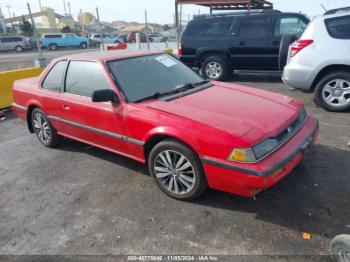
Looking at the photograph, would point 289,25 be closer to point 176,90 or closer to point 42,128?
point 176,90

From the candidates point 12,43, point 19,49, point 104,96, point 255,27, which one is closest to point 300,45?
point 255,27

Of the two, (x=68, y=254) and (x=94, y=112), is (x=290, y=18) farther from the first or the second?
(x=68, y=254)

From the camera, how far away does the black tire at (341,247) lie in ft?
Result: 7.13

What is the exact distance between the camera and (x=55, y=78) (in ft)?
14.7

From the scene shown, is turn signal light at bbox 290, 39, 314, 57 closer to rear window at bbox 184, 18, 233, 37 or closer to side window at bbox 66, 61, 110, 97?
rear window at bbox 184, 18, 233, 37

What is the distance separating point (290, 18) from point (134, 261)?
7.73 m

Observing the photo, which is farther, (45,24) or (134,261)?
(45,24)

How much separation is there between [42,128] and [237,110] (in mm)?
3261

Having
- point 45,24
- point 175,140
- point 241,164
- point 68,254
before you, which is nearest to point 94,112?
point 175,140

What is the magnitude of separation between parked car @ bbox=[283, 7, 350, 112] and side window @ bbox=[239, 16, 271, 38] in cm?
269

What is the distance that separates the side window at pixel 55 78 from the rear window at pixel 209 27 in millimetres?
5376

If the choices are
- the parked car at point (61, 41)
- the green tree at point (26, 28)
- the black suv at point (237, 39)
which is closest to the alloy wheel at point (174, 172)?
the black suv at point (237, 39)

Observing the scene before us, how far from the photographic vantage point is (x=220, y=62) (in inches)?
350

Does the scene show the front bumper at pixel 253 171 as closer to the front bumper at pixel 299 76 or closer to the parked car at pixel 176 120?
the parked car at pixel 176 120
